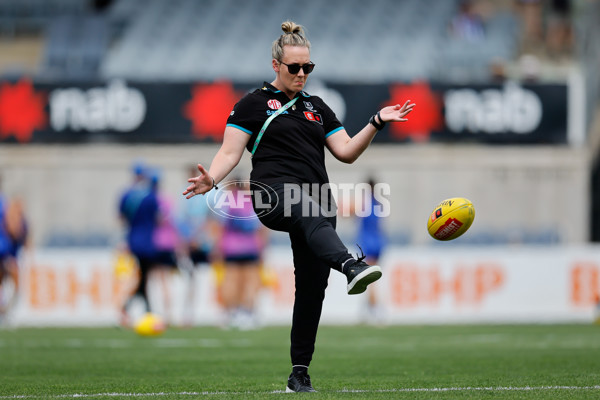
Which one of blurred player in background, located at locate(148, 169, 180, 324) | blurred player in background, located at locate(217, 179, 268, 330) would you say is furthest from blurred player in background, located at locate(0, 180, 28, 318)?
blurred player in background, located at locate(217, 179, 268, 330)

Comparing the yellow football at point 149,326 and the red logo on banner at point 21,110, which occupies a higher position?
the red logo on banner at point 21,110

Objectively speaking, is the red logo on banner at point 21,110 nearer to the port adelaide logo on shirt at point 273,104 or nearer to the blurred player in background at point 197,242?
the blurred player in background at point 197,242

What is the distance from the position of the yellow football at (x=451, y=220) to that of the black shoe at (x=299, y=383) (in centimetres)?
116

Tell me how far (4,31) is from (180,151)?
6888 millimetres

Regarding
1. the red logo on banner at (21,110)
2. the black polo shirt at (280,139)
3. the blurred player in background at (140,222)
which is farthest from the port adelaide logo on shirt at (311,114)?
the red logo on banner at (21,110)

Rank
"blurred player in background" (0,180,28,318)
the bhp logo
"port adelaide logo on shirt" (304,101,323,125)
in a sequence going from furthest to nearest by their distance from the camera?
the bhp logo
"blurred player in background" (0,180,28,318)
"port adelaide logo on shirt" (304,101,323,125)

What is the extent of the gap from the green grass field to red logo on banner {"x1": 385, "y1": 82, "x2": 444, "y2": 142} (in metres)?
8.97

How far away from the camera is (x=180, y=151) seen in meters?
22.5

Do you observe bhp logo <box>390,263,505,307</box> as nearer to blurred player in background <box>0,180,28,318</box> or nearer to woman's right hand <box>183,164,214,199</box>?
blurred player in background <box>0,180,28,318</box>

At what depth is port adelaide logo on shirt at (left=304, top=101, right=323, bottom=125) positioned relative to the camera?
6.18 m

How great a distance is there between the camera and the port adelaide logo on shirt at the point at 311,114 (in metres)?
6.18

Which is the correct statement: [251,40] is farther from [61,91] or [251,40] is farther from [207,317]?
[207,317]

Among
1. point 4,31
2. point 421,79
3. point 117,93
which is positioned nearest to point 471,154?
point 421,79

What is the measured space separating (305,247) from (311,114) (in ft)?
2.61
